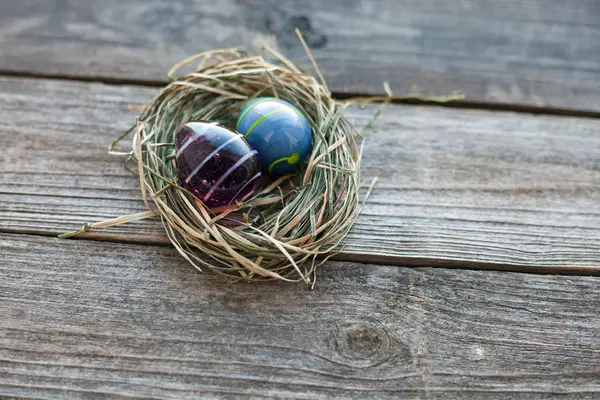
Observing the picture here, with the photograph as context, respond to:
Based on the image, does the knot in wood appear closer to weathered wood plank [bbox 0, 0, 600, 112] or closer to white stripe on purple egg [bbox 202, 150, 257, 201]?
white stripe on purple egg [bbox 202, 150, 257, 201]

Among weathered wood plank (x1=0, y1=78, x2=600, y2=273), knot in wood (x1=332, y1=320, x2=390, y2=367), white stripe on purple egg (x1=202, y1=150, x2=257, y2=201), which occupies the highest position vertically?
white stripe on purple egg (x1=202, y1=150, x2=257, y2=201)

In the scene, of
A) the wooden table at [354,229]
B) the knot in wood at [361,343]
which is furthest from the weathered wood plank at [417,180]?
the knot in wood at [361,343]

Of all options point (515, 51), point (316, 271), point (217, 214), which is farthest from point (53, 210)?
point (515, 51)

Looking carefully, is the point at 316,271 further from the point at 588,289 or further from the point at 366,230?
the point at 588,289

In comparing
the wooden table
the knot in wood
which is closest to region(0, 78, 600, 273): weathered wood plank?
the wooden table

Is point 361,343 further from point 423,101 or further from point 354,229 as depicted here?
point 423,101

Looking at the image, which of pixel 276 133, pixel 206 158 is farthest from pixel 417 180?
pixel 206 158
